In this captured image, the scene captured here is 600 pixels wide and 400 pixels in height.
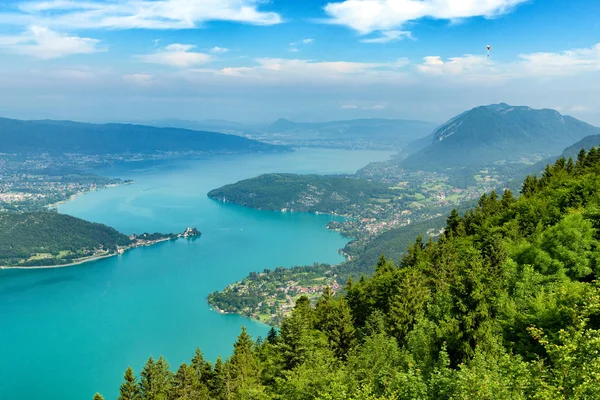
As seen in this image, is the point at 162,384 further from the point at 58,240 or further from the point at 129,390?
the point at 58,240

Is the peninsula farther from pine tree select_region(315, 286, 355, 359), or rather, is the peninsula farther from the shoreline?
pine tree select_region(315, 286, 355, 359)

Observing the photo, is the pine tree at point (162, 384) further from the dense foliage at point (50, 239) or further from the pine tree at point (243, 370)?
the dense foliage at point (50, 239)

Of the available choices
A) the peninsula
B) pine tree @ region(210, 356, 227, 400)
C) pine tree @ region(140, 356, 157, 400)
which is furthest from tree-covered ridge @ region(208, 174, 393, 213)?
pine tree @ region(140, 356, 157, 400)

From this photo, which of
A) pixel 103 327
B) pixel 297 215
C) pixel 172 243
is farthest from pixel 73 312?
pixel 297 215

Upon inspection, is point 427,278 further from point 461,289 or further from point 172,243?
point 172,243

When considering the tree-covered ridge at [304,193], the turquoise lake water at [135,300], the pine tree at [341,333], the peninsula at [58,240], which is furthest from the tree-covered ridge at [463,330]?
the tree-covered ridge at [304,193]

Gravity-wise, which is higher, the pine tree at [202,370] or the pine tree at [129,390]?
the pine tree at [129,390]
